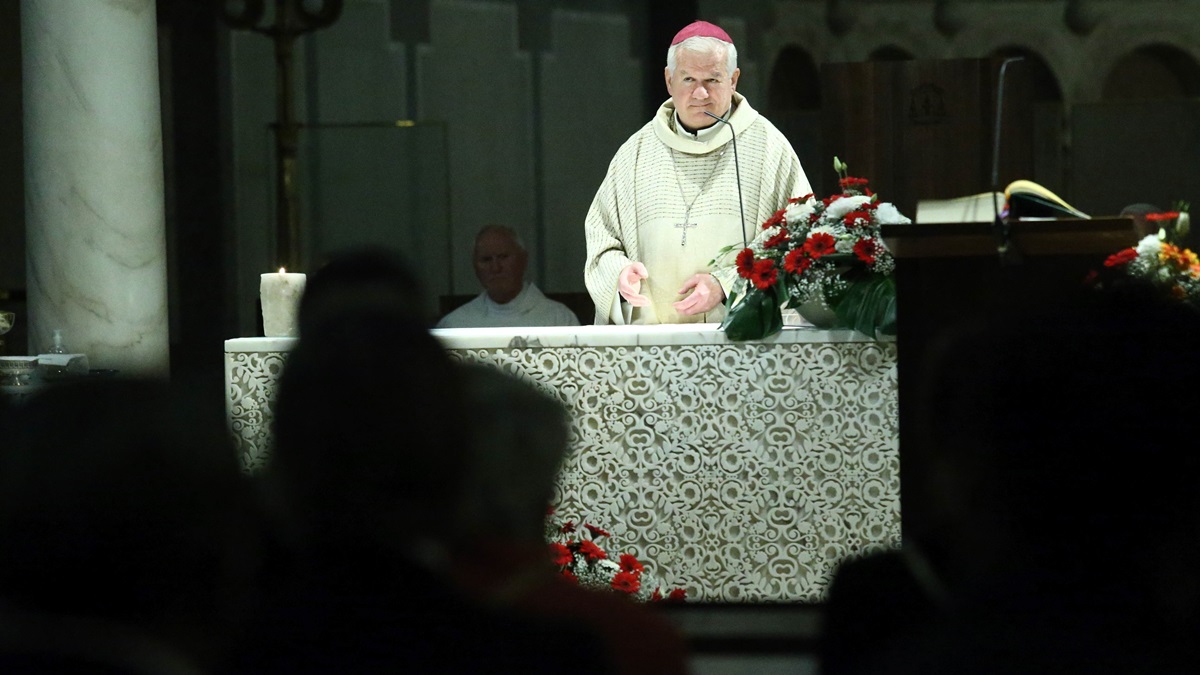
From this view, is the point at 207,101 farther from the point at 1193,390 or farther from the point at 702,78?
the point at 1193,390

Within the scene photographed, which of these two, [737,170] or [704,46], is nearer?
[737,170]

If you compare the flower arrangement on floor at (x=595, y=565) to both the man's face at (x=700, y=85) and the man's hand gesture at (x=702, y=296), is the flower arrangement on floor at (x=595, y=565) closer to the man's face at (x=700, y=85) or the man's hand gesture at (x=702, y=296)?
the man's hand gesture at (x=702, y=296)

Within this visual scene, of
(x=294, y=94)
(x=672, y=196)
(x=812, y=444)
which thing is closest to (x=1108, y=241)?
(x=812, y=444)

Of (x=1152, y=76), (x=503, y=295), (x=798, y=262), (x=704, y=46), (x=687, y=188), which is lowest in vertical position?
(x=503, y=295)

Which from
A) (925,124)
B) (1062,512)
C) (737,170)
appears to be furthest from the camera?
(925,124)

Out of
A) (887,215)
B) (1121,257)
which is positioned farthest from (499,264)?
(1121,257)

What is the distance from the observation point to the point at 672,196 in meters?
5.75

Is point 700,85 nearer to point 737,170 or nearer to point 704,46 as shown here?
point 704,46

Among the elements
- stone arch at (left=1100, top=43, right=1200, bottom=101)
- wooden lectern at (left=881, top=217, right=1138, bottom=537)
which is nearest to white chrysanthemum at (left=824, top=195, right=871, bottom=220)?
wooden lectern at (left=881, top=217, right=1138, bottom=537)

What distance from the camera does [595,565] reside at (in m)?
4.41

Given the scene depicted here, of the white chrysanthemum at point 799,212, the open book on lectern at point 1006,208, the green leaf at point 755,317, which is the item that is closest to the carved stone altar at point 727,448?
the green leaf at point 755,317

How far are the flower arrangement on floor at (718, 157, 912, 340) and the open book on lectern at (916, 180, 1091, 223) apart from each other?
2.23 ft

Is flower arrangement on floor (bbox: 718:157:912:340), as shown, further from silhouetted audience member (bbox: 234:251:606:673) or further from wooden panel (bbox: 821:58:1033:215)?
silhouetted audience member (bbox: 234:251:606:673)

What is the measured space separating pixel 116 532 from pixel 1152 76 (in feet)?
36.9
